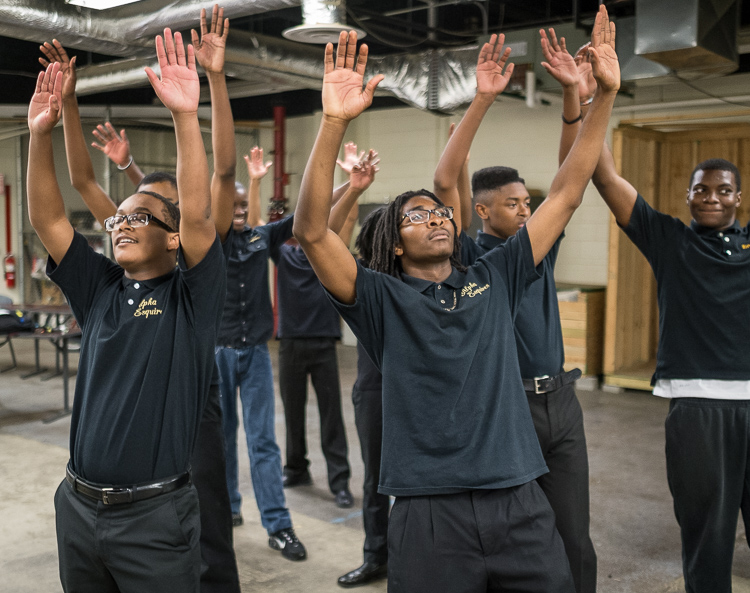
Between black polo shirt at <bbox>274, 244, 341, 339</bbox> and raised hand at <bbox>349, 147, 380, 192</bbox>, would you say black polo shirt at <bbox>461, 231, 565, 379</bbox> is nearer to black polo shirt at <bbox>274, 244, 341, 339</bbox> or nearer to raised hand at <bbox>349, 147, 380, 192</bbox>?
raised hand at <bbox>349, 147, 380, 192</bbox>

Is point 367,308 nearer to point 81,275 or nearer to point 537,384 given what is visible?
point 81,275

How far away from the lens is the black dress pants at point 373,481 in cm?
342

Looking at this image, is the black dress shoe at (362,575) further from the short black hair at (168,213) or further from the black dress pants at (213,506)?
the short black hair at (168,213)

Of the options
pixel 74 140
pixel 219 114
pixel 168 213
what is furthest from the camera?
pixel 74 140

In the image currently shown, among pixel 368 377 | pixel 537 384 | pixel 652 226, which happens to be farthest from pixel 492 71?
pixel 368 377

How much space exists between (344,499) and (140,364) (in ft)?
8.90

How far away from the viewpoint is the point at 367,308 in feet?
6.42

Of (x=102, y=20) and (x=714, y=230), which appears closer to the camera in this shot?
(x=714, y=230)

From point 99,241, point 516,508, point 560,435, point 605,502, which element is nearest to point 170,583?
point 516,508

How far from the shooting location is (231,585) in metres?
2.91

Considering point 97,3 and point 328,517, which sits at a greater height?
point 97,3

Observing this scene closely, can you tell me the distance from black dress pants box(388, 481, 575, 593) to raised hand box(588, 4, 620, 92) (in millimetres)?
1146

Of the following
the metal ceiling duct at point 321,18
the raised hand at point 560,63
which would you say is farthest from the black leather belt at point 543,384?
the metal ceiling duct at point 321,18

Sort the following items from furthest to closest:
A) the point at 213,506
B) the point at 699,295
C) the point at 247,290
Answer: the point at 247,290 → the point at 213,506 → the point at 699,295
